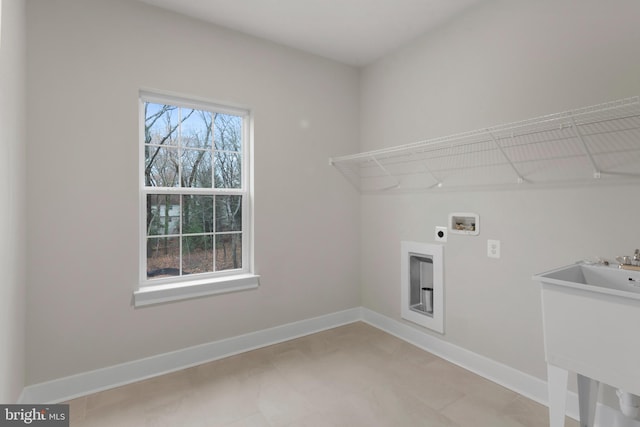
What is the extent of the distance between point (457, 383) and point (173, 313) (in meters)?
2.10

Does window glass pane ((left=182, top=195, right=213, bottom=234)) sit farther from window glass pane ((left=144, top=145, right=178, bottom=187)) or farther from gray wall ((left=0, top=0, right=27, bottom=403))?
gray wall ((left=0, top=0, right=27, bottom=403))

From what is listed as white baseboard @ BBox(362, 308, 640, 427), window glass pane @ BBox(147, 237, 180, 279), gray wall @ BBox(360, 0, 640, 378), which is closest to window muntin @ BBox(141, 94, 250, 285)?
window glass pane @ BBox(147, 237, 180, 279)

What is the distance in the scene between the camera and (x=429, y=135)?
2.71m

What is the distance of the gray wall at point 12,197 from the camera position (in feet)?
→ 4.87

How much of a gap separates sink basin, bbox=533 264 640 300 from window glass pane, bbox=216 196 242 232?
86.3 inches

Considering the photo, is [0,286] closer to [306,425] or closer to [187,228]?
[187,228]

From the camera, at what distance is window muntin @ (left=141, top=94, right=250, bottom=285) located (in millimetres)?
2453

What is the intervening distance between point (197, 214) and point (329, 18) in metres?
1.88

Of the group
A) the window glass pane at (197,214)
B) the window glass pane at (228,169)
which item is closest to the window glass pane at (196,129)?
the window glass pane at (228,169)

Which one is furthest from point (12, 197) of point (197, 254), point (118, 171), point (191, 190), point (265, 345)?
point (265, 345)

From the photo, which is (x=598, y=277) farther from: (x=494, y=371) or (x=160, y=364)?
(x=160, y=364)

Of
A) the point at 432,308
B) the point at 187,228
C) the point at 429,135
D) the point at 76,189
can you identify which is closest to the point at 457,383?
the point at 432,308

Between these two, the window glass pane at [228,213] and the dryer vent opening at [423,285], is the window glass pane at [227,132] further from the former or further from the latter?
the dryer vent opening at [423,285]

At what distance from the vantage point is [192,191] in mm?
2574
